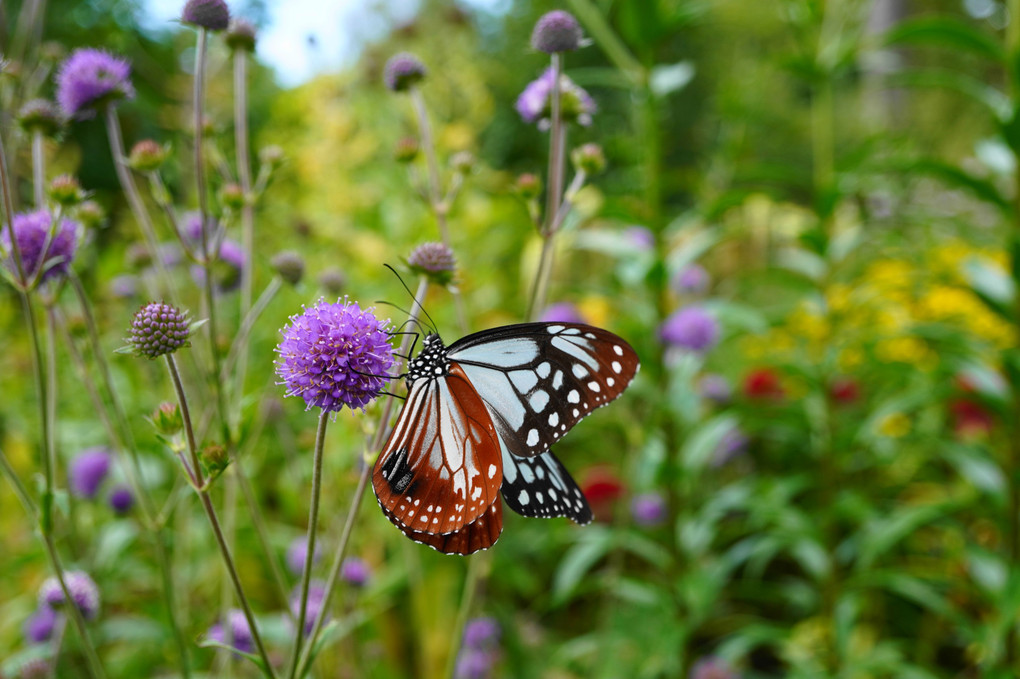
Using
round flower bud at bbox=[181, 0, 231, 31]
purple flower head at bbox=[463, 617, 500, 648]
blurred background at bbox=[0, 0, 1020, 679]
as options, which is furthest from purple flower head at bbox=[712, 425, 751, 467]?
round flower bud at bbox=[181, 0, 231, 31]

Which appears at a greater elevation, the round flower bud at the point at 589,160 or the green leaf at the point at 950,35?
the green leaf at the point at 950,35

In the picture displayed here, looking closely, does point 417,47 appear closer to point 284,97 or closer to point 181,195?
point 284,97

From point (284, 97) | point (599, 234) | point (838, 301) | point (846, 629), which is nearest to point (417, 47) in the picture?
point (284, 97)

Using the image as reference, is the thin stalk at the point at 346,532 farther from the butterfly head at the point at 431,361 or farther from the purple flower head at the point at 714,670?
the purple flower head at the point at 714,670

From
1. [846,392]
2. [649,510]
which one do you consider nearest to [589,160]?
[649,510]

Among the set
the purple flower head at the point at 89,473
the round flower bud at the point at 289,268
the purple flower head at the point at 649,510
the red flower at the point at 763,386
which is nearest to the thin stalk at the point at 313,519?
the round flower bud at the point at 289,268

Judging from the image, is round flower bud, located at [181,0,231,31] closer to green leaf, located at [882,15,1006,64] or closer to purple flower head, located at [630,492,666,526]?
green leaf, located at [882,15,1006,64]
